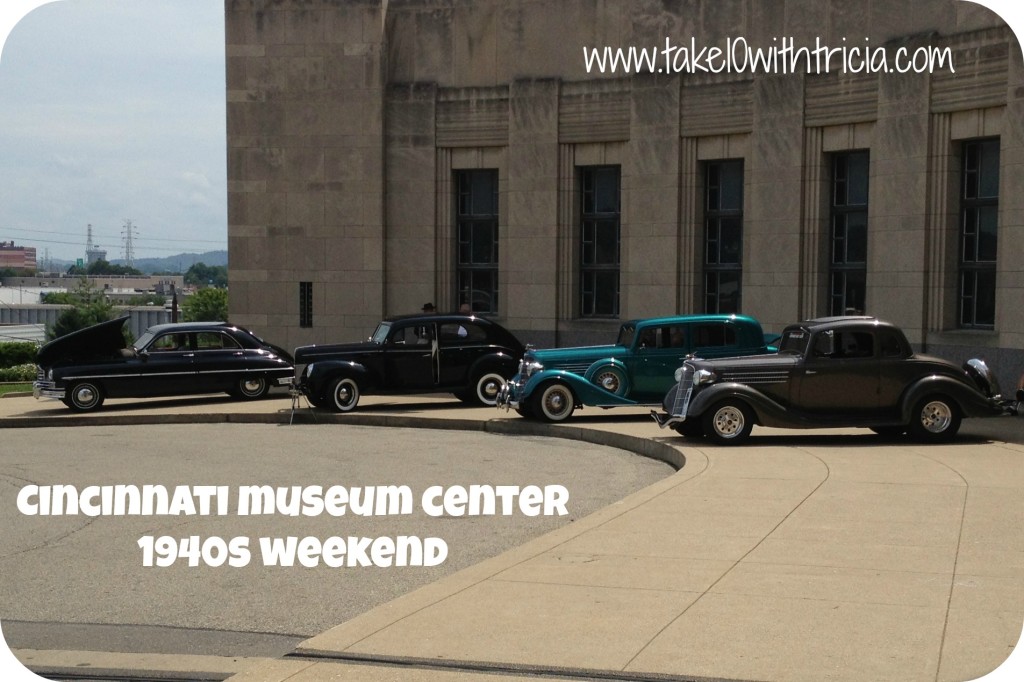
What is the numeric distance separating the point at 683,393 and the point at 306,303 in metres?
14.8

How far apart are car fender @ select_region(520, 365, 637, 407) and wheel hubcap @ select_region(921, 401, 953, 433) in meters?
4.87

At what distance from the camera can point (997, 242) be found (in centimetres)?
2148

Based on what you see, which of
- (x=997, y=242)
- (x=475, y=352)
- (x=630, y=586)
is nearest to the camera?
(x=630, y=586)

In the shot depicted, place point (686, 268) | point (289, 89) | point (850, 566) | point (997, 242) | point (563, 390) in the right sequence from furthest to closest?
point (289, 89) < point (686, 268) < point (997, 242) < point (563, 390) < point (850, 566)

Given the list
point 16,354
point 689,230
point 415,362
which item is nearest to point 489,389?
point 415,362

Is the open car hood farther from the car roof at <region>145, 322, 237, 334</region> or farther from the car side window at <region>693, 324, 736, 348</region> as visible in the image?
the car side window at <region>693, 324, 736, 348</region>

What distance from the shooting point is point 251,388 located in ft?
82.0

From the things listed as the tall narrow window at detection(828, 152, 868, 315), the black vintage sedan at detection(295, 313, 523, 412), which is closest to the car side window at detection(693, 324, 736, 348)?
the black vintage sedan at detection(295, 313, 523, 412)

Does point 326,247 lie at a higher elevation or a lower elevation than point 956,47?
lower

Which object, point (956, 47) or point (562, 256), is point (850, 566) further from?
point (562, 256)

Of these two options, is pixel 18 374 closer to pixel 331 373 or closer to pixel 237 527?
pixel 331 373

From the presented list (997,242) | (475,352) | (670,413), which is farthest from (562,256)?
(670,413)

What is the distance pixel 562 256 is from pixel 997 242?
9.54 m

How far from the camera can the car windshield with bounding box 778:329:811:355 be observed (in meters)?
16.7
